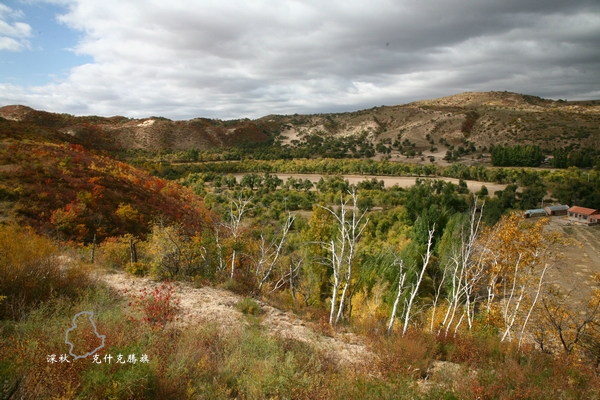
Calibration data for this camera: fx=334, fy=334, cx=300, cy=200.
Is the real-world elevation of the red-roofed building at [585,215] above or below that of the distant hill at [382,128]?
below

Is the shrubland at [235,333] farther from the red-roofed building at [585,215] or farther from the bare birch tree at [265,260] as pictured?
the red-roofed building at [585,215]

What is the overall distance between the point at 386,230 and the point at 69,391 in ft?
134

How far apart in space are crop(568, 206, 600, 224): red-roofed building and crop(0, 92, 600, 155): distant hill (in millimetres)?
51453

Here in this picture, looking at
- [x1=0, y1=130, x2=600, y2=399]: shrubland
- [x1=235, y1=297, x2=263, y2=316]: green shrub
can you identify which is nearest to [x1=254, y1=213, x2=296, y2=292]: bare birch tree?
[x1=0, y1=130, x2=600, y2=399]: shrubland

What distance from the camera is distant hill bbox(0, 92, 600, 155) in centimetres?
8862

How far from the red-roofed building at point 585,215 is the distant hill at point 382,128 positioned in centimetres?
5145

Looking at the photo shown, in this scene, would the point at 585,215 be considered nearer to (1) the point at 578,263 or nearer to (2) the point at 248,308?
(1) the point at 578,263

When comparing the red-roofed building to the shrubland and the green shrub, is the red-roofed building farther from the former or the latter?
the green shrub

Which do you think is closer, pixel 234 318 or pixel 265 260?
pixel 234 318

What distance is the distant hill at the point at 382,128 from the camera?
8862cm

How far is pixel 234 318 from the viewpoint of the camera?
32.9ft

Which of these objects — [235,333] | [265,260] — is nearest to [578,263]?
[265,260]

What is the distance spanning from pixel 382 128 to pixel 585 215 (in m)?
93.6

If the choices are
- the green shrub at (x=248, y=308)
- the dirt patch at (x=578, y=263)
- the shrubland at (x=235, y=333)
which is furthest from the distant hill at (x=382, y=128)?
the green shrub at (x=248, y=308)
